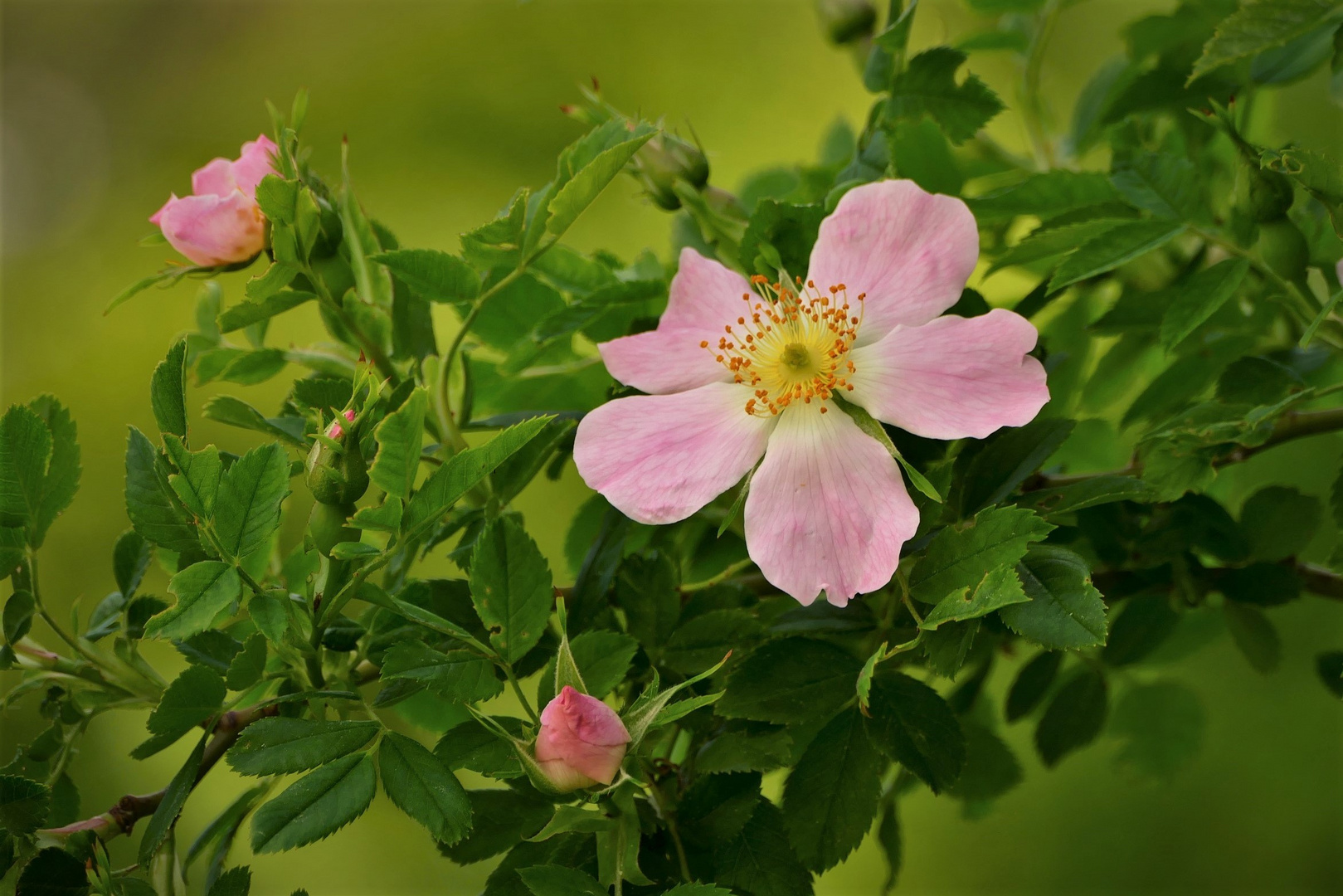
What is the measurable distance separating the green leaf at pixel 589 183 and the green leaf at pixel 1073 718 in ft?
0.99

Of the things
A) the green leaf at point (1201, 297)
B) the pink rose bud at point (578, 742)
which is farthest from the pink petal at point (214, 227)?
the green leaf at point (1201, 297)

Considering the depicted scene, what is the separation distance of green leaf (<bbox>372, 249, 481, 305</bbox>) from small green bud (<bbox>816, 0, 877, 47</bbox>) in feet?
0.83

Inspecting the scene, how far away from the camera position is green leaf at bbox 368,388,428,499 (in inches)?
10.7

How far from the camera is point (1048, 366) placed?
0.35 metres

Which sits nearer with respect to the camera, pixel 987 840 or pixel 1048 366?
pixel 1048 366

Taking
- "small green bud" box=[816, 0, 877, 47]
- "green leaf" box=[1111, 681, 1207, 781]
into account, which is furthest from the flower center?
"green leaf" box=[1111, 681, 1207, 781]

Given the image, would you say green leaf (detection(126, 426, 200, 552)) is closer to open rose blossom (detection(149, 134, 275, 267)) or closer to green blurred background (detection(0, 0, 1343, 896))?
open rose blossom (detection(149, 134, 275, 267))

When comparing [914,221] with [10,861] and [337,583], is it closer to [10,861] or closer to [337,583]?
[337,583]

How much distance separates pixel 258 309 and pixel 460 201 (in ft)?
3.27

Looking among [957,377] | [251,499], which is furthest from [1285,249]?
[251,499]

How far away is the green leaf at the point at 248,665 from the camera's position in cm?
29

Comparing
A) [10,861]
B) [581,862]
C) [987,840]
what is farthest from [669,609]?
[987,840]

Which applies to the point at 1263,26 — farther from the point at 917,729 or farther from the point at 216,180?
the point at 216,180

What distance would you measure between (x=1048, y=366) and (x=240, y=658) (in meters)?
0.27
